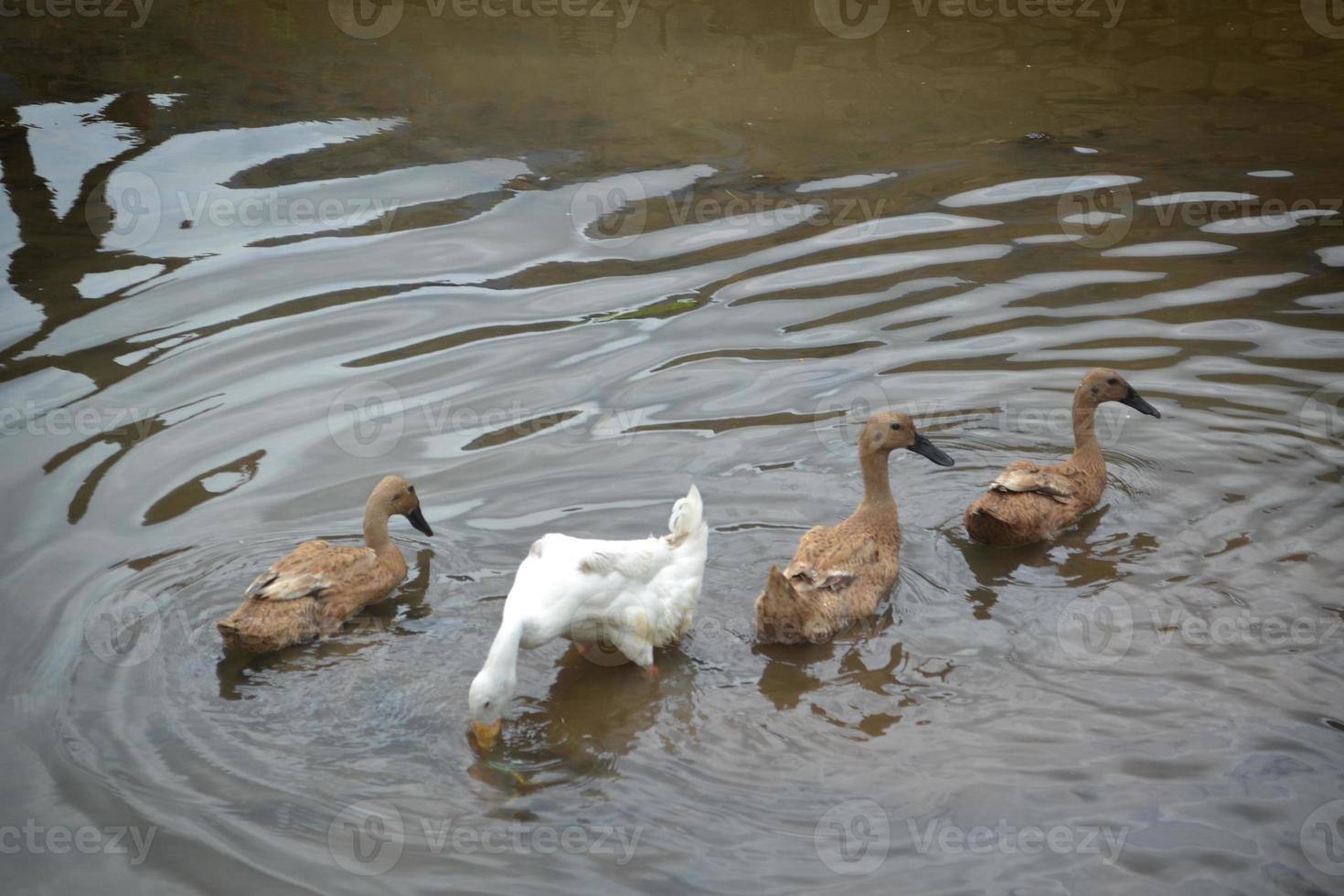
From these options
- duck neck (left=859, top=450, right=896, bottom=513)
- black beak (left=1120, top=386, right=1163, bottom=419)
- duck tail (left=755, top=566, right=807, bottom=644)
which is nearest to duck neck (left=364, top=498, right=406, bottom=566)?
duck tail (left=755, top=566, right=807, bottom=644)

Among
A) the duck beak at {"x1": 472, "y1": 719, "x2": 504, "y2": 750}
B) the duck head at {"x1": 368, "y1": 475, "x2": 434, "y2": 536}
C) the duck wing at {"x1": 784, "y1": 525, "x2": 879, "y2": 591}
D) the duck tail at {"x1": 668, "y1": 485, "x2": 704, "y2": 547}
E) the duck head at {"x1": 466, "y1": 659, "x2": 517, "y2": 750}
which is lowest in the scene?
the duck beak at {"x1": 472, "y1": 719, "x2": 504, "y2": 750}

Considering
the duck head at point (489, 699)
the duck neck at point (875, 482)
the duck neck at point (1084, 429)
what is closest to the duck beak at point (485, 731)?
the duck head at point (489, 699)

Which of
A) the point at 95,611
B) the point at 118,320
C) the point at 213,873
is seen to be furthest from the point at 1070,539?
the point at 118,320

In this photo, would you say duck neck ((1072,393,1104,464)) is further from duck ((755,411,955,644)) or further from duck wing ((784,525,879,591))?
duck wing ((784,525,879,591))

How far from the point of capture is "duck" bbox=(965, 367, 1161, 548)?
6.82m

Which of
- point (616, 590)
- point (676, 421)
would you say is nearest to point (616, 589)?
point (616, 590)

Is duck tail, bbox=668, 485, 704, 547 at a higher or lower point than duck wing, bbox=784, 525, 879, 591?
higher

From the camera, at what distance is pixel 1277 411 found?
26.0 ft

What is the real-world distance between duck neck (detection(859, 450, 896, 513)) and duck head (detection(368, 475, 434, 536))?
7.89ft

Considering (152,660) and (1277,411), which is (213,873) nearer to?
(152,660)

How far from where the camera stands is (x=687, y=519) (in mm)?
6102

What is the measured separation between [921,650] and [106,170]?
28.6 feet

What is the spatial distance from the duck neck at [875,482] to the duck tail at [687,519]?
1.11m

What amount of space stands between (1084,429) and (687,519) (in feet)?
8.65
